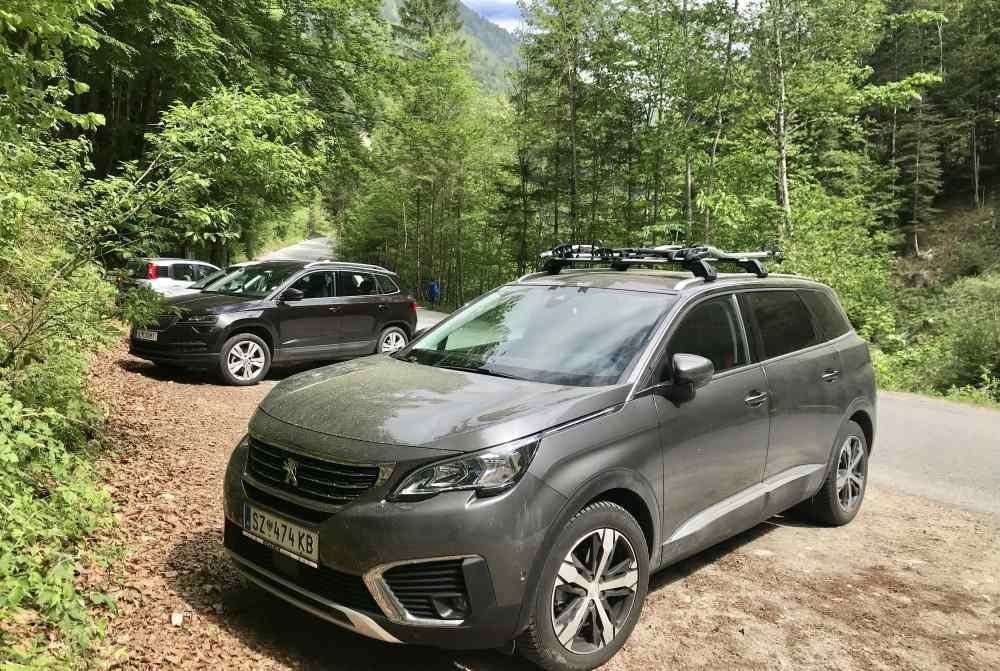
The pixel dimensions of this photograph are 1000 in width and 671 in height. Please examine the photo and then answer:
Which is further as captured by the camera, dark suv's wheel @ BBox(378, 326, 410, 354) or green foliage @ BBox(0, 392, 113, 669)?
dark suv's wheel @ BBox(378, 326, 410, 354)

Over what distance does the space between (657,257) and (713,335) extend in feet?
2.59

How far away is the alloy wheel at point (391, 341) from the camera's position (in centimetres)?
1184

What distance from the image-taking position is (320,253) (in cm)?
6694

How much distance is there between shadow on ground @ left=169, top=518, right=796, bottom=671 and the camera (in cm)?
338

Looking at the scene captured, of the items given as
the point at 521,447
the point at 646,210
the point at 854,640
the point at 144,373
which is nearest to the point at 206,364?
the point at 144,373

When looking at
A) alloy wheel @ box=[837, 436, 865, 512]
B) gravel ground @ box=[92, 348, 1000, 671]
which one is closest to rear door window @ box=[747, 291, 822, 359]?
alloy wheel @ box=[837, 436, 865, 512]

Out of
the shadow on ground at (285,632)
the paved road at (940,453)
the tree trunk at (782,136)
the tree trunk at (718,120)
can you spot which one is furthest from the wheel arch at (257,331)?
the tree trunk at (718,120)

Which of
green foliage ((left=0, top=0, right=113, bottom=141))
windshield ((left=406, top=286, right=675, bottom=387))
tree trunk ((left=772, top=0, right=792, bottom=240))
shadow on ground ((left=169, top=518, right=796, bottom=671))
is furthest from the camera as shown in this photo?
tree trunk ((left=772, top=0, right=792, bottom=240))

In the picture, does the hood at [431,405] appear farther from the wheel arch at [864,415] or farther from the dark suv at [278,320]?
the dark suv at [278,320]

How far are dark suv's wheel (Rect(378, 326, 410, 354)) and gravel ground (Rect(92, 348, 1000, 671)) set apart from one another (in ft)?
18.3

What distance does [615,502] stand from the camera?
354cm

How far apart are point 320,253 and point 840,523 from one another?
64.9 meters

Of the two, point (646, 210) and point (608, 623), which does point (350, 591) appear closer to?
point (608, 623)

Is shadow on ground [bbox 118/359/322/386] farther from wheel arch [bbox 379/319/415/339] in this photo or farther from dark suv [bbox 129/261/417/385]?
wheel arch [bbox 379/319/415/339]
